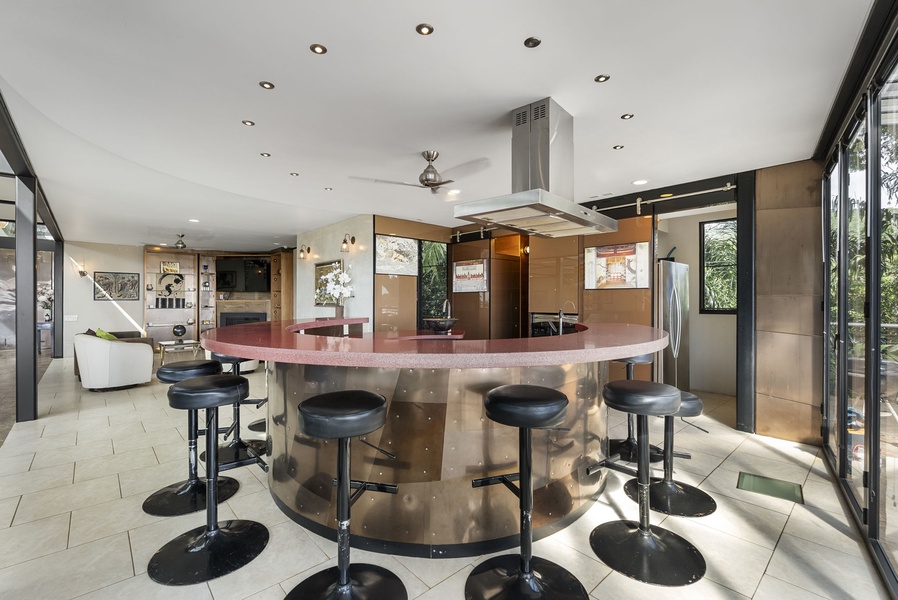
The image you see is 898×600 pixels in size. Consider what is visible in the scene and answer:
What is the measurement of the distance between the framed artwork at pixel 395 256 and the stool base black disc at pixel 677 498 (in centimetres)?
475

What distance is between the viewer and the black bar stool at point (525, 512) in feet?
5.47

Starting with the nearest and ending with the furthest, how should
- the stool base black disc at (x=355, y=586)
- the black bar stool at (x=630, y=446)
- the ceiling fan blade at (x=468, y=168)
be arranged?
the stool base black disc at (x=355, y=586) < the black bar stool at (x=630, y=446) < the ceiling fan blade at (x=468, y=168)

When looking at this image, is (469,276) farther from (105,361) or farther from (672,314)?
(105,361)

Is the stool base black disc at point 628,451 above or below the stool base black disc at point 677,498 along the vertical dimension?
above

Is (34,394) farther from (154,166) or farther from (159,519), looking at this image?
(159,519)

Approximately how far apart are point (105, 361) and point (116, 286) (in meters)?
6.10

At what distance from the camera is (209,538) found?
6.91 feet

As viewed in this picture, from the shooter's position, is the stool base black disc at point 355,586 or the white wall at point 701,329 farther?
the white wall at point 701,329

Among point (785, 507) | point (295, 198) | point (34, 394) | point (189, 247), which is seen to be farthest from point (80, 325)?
point (785, 507)

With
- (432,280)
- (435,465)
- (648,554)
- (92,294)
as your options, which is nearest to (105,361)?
(432,280)

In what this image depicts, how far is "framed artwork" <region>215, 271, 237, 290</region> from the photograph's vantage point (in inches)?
442

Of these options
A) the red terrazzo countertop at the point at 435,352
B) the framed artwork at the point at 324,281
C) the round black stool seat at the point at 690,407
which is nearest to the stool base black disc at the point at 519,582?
the red terrazzo countertop at the point at 435,352

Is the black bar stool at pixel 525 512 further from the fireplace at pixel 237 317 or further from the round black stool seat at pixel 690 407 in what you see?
the fireplace at pixel 237 317

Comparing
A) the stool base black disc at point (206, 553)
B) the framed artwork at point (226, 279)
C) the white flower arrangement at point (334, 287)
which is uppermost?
the framed artwork at point (226, 279)
